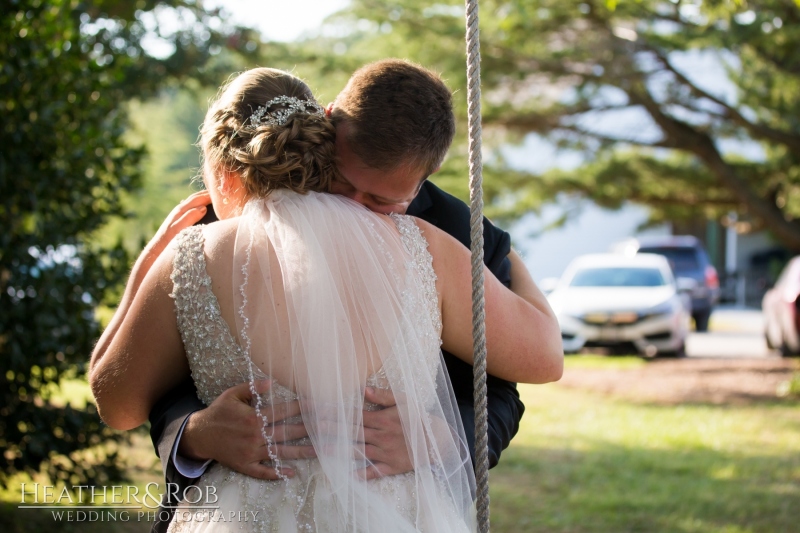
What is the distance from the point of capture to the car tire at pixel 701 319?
19.4m

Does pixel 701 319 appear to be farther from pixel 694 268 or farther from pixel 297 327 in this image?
pixel 297 327

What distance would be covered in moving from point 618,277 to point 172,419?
47.2 ft

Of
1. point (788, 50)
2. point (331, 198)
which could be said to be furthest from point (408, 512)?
point (788, 50)

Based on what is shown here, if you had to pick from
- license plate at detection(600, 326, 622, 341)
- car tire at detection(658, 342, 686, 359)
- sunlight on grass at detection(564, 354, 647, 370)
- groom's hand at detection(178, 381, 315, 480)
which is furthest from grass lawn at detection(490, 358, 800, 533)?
car tire at detection(658, 342, 686, 359)

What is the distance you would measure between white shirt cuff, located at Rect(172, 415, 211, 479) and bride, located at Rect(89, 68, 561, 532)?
3 centimetres

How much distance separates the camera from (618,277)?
15.6m

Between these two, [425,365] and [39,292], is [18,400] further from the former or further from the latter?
[425,365]

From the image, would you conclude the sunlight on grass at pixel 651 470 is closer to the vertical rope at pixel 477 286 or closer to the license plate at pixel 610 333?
the vertical rope at pixel 477 286

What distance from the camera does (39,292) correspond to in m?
4.76

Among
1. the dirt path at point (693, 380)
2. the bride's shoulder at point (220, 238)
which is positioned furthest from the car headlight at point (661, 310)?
the bride's shoulder at point (220, 238)

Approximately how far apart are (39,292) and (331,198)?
337 centimetres

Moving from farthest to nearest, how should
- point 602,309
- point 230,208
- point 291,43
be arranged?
point 602,309 → point 291,43 → point 230,208

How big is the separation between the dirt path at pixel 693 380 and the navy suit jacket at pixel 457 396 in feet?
28.9

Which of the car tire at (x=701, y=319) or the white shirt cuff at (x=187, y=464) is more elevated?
the white shirt cuff at (x=187, y=464)
